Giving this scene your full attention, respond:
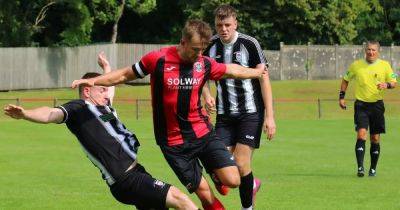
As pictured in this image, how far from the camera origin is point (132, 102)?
1622 inches

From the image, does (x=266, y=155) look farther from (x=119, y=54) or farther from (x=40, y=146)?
(x=119, y=54)

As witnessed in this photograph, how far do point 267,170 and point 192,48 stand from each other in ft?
28.6

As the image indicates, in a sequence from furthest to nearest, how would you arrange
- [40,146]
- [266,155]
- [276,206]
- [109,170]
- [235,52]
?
[40,146] → [266,155] → [276,206] → [235,52] → [109,170]

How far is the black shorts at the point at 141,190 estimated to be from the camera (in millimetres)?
8305

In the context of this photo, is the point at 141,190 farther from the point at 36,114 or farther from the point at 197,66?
the point at 197,66

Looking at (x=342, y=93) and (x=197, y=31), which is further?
(x=342, y=93)

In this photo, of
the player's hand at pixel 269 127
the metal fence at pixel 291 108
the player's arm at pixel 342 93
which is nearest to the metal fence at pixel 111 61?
the metal fence at pixel 291 108

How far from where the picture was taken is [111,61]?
166 feet

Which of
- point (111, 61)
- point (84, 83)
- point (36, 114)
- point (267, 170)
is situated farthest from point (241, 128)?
point (111, 61)

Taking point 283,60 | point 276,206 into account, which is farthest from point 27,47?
point 276,206

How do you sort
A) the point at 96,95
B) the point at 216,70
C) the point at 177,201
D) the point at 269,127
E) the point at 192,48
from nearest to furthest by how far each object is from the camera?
the point at 177,201 → the point at 96,95 → the point at 192,48 → the point at 216,70 → the point at 269,127

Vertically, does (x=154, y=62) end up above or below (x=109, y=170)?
above

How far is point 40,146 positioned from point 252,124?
43.5ft

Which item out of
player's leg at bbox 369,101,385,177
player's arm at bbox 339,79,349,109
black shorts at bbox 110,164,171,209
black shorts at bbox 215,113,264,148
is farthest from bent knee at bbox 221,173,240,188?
player's arm at bbox 339,79,349,109
